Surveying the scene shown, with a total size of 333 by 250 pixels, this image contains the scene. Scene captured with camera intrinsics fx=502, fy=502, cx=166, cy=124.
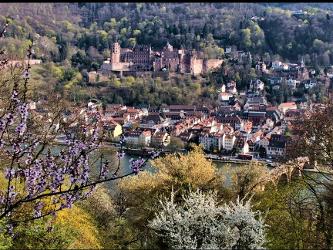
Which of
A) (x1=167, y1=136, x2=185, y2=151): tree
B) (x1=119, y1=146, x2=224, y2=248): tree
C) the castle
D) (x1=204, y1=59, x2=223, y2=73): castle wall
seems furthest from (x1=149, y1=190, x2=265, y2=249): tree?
(x1=204, y1=59, x2=223, y2=73): castle wall

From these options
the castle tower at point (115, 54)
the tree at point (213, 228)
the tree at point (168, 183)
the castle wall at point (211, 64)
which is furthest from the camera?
the castle tower at point (115, 54)

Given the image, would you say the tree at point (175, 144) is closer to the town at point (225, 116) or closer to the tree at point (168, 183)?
the town at point (225, 116)

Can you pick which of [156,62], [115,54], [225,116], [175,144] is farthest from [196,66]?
[175,144]

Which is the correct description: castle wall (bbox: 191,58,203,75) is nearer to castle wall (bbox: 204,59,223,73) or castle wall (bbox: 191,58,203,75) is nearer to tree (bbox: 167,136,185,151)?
castle wall (bbox: 204,59,223,73)

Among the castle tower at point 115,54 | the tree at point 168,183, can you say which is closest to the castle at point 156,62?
the castle tower at point 115,54

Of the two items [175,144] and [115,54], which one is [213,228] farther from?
[115,54]

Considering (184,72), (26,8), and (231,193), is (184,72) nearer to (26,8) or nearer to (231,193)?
(26,8)

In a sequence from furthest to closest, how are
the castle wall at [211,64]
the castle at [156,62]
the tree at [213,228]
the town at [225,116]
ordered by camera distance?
Answer: the castle wall at [211,64], the castle at [156,62], the town at [225,116], the tree at [213,228]
